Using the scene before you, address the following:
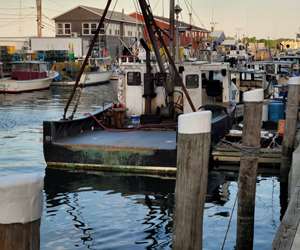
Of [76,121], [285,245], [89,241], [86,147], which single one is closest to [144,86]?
[76,121]

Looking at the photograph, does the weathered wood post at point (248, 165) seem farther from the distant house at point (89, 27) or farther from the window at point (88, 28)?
the window at point (88, 28)

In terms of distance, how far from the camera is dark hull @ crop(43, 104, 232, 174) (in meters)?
14.2

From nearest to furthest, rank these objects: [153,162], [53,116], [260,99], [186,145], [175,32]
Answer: [186,145], [260,99], [153,162], [175,32], [53,116]

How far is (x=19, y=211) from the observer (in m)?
2.88

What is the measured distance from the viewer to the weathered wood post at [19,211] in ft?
9.32

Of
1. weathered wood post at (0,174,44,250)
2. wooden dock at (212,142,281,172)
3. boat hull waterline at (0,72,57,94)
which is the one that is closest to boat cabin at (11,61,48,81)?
boat hull waterline at (0,72,57,94)

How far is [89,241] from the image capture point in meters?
9.73

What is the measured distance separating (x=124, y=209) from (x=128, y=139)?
13.4 ft

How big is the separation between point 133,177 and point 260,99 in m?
6.80

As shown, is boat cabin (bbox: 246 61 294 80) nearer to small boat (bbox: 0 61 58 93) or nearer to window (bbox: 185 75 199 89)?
window (bbox: 185 75 199 89)

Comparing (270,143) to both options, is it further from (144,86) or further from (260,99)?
(260,99)

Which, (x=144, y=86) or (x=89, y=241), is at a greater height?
(x=144, y=86)

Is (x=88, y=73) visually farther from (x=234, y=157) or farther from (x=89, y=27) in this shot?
(x=234, y=157)

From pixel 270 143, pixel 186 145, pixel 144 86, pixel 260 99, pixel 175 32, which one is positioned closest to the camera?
pixel 186 145
